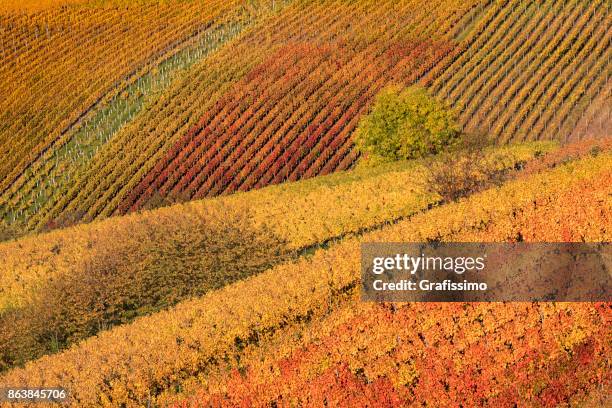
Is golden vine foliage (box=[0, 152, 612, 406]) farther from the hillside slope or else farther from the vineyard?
the hillside slope

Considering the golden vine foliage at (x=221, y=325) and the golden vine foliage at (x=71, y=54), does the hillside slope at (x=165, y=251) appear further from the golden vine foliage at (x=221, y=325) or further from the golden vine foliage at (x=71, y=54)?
the golden vine foliage at (x=71, y=54)

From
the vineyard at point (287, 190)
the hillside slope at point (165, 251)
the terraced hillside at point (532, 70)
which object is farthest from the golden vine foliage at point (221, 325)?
the terraced hillside at point (532, 70)

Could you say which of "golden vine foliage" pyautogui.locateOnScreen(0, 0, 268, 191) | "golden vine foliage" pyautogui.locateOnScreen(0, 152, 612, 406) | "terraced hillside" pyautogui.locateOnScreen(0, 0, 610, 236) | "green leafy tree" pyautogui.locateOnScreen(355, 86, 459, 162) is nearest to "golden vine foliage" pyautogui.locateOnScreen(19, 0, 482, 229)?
"terraced hillside" pyautogui.locateOnScreen(0, 0, 610, 236)

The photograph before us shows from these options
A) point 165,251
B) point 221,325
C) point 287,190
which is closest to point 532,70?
point 287,190

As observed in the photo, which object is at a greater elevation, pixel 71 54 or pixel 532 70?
pixel 71 54

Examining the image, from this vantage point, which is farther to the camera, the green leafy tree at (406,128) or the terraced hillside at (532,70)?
the terraced hillside at (532,70)

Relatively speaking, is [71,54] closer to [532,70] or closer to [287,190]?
[532,70]
